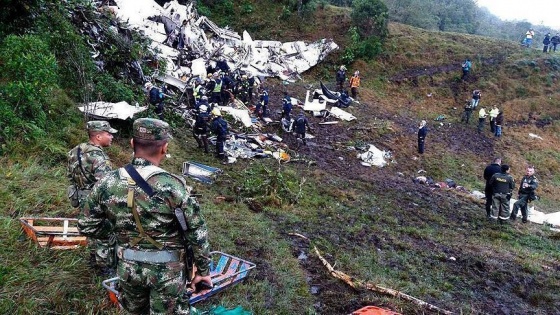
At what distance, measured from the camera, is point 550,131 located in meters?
19.2

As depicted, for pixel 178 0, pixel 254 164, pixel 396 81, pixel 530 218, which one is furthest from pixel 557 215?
pixel 178 0

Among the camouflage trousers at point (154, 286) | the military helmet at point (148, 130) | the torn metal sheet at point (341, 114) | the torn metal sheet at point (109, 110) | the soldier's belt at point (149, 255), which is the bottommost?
the torn metal sheet at point (341, 114)

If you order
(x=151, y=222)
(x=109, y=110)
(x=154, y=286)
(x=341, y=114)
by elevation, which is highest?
(x=151, y=222)

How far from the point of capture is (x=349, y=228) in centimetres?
755

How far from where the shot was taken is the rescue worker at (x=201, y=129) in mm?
11039

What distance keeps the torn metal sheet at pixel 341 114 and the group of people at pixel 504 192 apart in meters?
7.47

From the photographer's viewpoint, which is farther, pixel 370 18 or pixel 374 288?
pixel 370 18

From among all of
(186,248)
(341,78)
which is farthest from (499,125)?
(186,248)

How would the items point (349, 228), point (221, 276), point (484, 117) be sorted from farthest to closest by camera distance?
1. point (484, 117)
2. point (349, 228)
3. point (221, 276)

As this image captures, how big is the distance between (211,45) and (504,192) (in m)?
14.5

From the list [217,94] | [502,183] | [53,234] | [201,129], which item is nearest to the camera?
[53,234]

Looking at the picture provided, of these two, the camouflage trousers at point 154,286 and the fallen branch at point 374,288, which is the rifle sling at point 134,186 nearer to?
the camouflage trousers at point 154,286

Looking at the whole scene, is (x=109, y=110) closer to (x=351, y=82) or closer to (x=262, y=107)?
(x=262, y=107)

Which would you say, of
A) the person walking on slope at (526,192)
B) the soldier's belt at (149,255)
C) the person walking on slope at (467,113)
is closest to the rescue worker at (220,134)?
the person walking on slope at (526,192)
